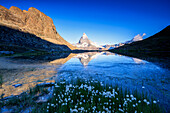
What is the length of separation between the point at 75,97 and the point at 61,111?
1.83 meters

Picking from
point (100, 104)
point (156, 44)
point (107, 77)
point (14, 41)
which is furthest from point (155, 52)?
point (14, 41)

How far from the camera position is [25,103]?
6.32 meters

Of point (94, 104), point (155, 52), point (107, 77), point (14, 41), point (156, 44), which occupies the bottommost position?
point (107, 77)

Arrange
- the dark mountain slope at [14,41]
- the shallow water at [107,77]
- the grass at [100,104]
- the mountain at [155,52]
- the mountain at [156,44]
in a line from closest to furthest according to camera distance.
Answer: the grass at [100,104]
the shallow water at [107,77]
the mountain at [155,52]
the mountain at [156,44]
the dark mountain slope at [14,41]

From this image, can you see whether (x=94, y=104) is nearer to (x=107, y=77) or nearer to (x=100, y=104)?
(x=100, y=104)

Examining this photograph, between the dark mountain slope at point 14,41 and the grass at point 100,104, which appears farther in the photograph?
the dark mountain slope at point 14,41

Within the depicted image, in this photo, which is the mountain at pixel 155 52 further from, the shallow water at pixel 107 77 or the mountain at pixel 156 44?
the shallow water at pixel 107 77

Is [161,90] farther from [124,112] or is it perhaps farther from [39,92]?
[39,92]

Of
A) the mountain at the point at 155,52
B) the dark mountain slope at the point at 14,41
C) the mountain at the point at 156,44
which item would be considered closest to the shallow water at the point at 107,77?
the mountain at the point at 155,52

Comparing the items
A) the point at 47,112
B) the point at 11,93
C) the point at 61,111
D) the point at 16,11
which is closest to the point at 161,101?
the point at 61,111

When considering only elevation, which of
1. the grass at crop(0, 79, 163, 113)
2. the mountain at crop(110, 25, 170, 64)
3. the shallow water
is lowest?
the shallow water

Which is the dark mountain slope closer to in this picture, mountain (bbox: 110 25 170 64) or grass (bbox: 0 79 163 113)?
grass (bbox: 0 79 163 113)

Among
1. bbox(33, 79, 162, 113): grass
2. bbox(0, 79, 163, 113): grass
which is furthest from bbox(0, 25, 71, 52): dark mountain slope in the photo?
bbox(33, 79, 162, 113): grass

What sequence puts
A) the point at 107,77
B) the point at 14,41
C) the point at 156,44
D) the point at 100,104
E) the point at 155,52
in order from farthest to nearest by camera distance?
the point at 14,41 < the point at 156,44 < the point at 155,52 < the point at 107,77 < the point at 100,104
